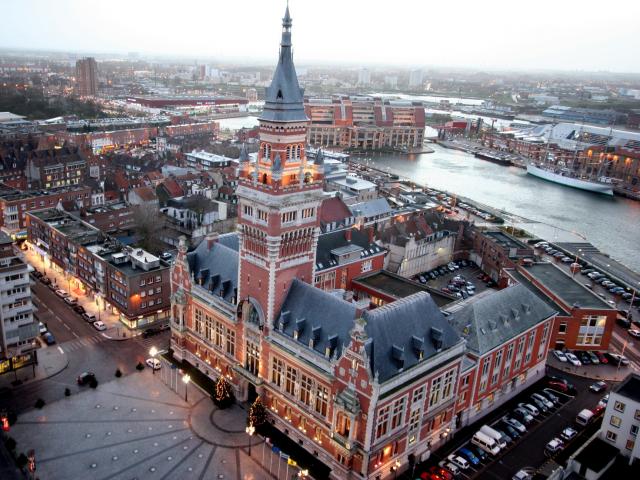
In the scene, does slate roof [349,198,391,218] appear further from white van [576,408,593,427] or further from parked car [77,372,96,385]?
parked car [77,372,96,385]

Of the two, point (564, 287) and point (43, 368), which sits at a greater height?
point (564, 287)

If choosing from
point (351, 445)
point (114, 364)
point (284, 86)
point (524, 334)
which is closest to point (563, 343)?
point (524, 334)

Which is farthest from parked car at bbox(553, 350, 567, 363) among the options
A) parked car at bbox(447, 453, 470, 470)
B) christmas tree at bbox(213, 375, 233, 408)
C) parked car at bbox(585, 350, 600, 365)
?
christmas tree at bbox(213, 375, 233, 408)

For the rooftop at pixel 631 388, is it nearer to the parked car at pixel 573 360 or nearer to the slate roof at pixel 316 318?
the parked car at pixel 573 360

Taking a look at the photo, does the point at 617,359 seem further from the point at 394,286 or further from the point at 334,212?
the point at 334,212

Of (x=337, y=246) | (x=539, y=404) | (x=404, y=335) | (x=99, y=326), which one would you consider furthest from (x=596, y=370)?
(x=99, y=326)

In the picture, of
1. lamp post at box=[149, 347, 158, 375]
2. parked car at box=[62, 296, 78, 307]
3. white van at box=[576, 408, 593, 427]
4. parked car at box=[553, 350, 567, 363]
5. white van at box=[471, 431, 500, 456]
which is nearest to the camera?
white van at box=[471, 431, 500, 456]
